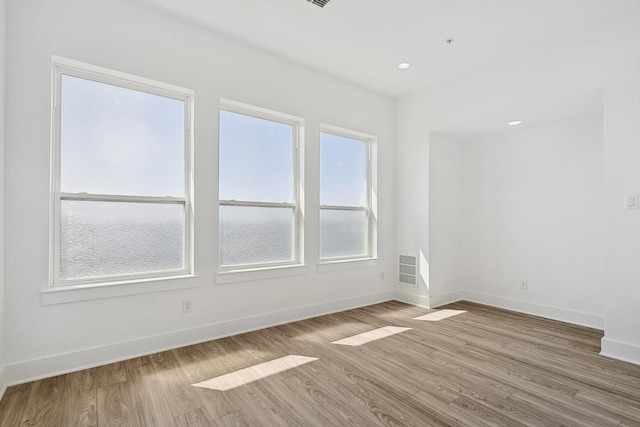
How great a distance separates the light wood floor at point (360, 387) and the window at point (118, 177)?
85 centimetres

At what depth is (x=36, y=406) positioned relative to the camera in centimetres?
206

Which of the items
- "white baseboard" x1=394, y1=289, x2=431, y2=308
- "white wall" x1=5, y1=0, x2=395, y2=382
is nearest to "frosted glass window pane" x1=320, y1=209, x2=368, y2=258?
"white wall" x1=5, y1=0, x2=395, y2=382

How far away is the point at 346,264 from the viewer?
14.3 ft

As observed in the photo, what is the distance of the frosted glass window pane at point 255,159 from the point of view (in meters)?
3.49

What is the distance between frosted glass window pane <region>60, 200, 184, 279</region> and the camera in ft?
8.63

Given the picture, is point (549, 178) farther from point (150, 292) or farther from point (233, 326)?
point (150, 292)

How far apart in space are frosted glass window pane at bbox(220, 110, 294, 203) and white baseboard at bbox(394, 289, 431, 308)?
2292 mm

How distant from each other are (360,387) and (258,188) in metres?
2.32

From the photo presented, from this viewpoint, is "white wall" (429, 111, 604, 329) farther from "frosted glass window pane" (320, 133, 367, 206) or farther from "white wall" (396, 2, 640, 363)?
"frosted glass window pane" (320, 133, 367, 206)

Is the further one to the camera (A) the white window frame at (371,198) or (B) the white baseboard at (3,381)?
(A) the white window frame at (371,198)

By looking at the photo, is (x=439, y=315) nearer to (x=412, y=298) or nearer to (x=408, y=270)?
(x=412, y=298)

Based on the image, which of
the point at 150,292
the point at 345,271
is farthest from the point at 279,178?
the point at 150,292

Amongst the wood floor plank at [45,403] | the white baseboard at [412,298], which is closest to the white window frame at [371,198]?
the white baseboard at [412,298]

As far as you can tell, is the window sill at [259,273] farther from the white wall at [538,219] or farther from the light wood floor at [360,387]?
the white wall at [538,219]
